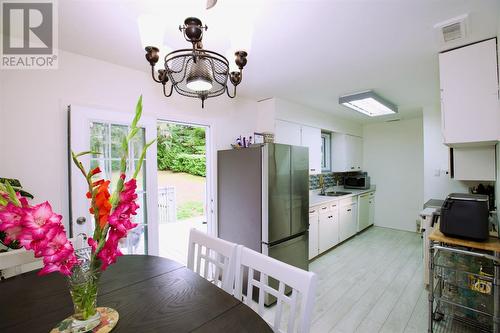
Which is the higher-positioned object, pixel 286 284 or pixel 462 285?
pixel 286 284

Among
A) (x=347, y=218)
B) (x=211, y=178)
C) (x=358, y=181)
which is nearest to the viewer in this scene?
(x=211, y=178)

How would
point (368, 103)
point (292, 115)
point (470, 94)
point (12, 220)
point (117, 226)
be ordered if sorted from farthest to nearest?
point (292, 115) < point (368, 103) < point (470, 94) < point (117, 226) < point (12, 220)

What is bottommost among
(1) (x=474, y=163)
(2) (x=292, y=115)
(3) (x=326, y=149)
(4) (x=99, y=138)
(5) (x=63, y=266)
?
(5) (x=63, y=266)

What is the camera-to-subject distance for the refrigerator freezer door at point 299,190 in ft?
8.67

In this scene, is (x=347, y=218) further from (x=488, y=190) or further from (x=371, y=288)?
(x=488, y=190)

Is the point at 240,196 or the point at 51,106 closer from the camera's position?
the point at 51,106

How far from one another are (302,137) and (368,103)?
1.01 m

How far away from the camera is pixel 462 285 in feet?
6.14

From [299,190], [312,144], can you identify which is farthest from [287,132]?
[299,190]

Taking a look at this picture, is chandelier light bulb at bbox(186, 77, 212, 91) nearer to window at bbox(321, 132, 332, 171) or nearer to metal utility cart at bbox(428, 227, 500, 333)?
metal utility cart at bbox(428, 227, 500, 333)

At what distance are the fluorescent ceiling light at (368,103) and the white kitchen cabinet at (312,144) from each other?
695 millimetres

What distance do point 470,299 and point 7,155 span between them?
370 cm

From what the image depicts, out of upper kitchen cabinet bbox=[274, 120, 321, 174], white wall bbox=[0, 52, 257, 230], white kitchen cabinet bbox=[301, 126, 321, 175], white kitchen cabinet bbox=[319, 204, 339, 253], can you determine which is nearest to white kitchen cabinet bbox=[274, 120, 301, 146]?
upper kitchen cabinet bbox=[274, 120, 321, 174]

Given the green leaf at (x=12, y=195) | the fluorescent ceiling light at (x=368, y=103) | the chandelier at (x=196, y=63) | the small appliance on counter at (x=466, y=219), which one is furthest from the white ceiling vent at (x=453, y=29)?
the green leaf at (x=12, y=195)
